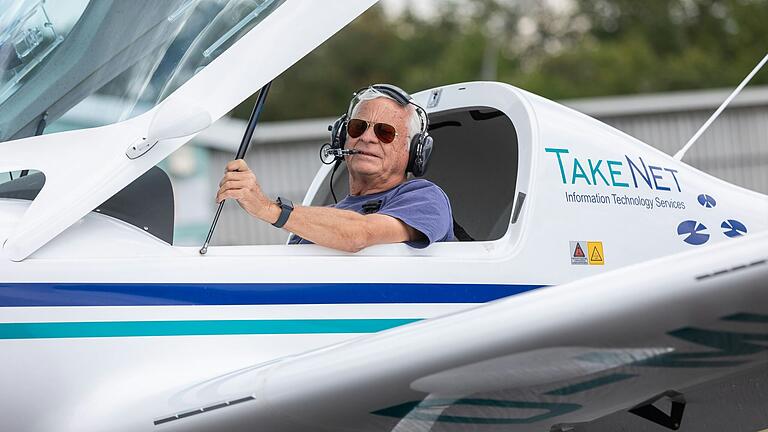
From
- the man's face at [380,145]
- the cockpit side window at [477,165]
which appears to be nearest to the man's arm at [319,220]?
the man's face at [380,145]

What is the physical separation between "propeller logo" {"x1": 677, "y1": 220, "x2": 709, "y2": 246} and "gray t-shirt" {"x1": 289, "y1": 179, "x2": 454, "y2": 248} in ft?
3.27

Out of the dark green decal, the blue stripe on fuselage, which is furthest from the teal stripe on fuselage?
the dark green decal

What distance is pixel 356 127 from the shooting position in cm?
411

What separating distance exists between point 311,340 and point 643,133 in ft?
58.0

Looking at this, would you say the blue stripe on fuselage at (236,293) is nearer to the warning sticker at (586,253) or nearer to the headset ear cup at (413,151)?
the warning sticker at (586,253)

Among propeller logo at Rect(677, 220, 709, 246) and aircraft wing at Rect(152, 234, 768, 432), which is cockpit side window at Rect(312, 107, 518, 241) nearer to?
propeller logo at Rect(677, 220, 709, 246)

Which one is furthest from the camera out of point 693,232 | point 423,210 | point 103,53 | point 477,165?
point 477,165

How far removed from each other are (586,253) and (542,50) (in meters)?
52.2

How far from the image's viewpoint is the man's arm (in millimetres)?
3369

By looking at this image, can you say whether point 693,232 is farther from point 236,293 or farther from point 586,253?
point 236,293

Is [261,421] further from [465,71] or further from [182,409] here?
[465,71]

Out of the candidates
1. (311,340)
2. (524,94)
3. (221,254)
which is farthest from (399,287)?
(524,94)

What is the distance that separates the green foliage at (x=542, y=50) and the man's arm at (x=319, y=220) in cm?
4001

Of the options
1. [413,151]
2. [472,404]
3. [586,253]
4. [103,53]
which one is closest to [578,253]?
[586,253]
